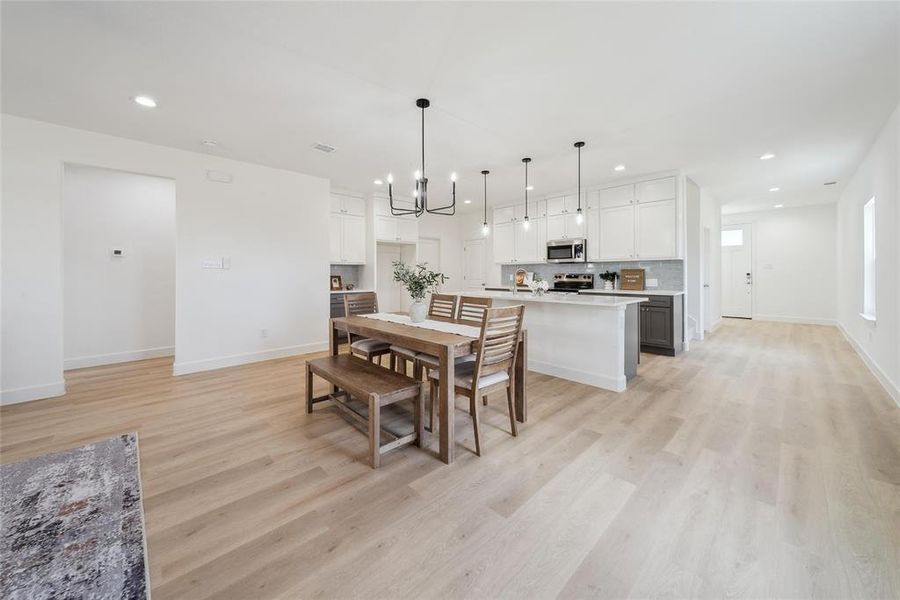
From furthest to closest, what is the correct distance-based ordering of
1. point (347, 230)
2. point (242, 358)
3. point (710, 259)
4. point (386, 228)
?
point (710, 259) < point (386, 228) < point (347, 230) < point (242, 358)

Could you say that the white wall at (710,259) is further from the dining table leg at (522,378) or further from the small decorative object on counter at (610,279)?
the dining table leg at (522,378)

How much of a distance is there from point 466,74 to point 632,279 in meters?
4.35

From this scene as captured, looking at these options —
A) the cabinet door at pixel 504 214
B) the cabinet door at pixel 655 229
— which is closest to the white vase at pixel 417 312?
the cabinet door at pixel 655 229

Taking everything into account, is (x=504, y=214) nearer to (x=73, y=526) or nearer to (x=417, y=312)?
(x=417, y=312)

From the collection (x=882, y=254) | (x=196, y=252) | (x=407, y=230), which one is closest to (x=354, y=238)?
(x=407, y=230)

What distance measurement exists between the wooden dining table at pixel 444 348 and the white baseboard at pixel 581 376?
1.19 meters

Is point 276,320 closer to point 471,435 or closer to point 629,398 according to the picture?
point 471,435

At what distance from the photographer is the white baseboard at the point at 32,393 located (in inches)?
127

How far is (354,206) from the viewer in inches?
244

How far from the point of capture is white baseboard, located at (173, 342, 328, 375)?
419 centimetres

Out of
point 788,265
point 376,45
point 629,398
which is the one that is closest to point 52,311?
point 376,45

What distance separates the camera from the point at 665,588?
1.31m

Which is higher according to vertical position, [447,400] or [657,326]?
[657,326]

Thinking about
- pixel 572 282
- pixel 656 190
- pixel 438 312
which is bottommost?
pixel 438 312
